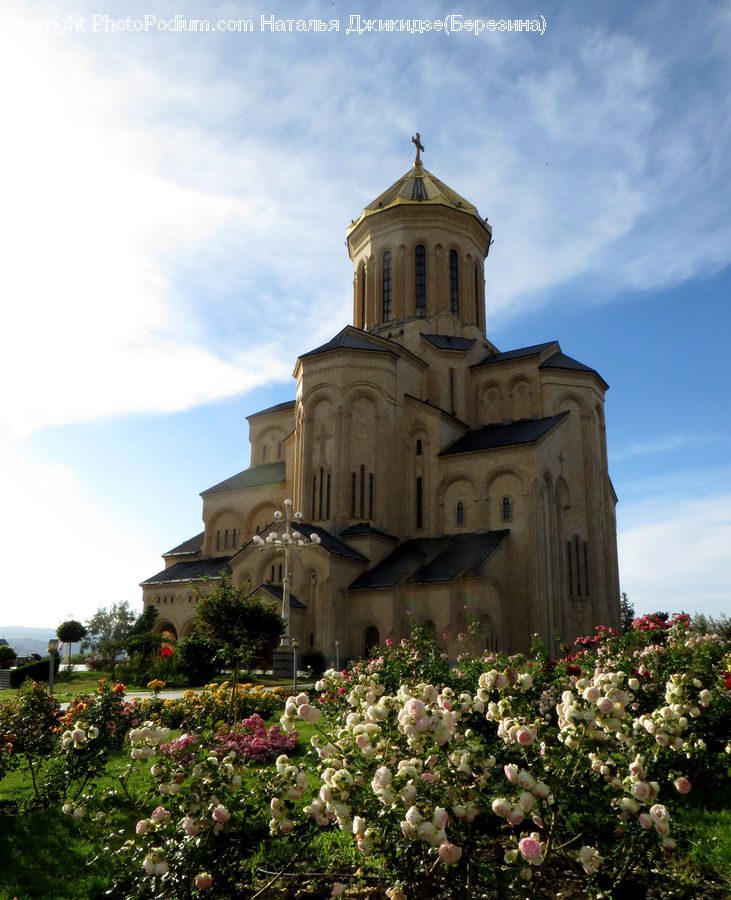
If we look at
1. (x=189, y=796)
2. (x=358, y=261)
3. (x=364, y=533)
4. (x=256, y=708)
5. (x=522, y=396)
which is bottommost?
(x=256, y=708)

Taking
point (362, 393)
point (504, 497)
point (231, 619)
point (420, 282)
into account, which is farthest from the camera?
point (420, 282)

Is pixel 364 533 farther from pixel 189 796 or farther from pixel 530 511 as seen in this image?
pixel 189 796

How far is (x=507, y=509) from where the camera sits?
28.1m

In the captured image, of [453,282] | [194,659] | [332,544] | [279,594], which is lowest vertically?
[194,659]

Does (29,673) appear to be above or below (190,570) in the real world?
below

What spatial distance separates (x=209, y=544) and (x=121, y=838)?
107 ft

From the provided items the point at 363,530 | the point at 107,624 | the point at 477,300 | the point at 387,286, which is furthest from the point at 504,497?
the point at 107,624

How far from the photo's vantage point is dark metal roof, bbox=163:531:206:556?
37.6 meters

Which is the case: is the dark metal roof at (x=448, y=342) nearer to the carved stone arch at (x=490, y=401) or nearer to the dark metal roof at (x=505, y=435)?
the carved stone arch at (x=490, y=401)

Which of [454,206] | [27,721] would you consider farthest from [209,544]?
[27,721]

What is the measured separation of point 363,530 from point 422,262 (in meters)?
15.1

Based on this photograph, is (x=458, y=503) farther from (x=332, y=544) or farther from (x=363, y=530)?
(x=332, y=544)

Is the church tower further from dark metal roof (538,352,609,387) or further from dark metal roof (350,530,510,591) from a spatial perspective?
dark metal roof (350,530,510,591)

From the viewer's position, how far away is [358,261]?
122 ft
